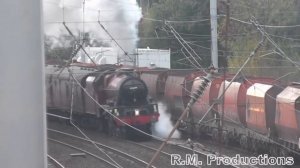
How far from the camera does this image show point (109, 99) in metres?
19.1

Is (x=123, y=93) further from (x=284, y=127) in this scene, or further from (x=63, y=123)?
(x=284, y=127)

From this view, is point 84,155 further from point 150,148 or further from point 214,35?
point 214,35

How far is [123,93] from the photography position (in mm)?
18219

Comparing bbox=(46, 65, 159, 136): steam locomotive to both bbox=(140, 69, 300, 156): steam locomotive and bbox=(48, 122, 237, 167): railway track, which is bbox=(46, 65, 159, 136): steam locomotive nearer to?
bbox=(48, 122, 237, 167): railway track

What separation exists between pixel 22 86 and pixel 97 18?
19323mm

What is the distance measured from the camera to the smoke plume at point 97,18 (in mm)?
18875

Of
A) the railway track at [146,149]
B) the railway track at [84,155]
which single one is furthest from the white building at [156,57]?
the railway track at [84,155]

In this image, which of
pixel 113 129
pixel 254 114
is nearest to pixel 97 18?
pixel 113 129

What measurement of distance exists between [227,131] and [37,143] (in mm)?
14071

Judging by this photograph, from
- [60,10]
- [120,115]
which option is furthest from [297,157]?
[60,10]

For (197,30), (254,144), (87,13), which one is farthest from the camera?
(197,30)

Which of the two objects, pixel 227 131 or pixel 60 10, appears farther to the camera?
pixel 60 10

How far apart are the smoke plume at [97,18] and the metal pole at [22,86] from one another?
1631cm

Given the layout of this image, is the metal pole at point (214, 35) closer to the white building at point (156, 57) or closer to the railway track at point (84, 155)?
the railway track at point (84, 155)
